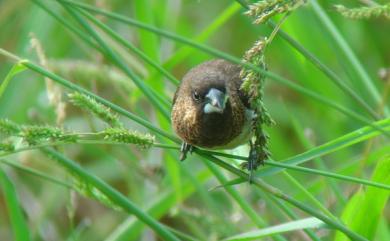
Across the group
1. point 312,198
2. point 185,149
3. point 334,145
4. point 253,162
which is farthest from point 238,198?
point 185,149

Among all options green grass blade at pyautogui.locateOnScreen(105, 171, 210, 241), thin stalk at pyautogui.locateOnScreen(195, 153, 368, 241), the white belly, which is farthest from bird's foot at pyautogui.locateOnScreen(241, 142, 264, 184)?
green grass blade at pyautogui.locateOnScreen(105, 171, 210, 241)

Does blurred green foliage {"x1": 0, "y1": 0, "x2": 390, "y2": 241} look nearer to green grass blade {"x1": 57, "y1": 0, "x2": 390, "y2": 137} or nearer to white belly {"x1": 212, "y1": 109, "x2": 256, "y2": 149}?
white belly {"x1": 212, "y1": 109, "x2": 256, "y2": 149}

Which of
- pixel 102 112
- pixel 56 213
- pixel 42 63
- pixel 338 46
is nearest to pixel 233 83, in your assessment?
pixel 338 46

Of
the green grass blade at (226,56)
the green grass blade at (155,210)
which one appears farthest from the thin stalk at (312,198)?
the green grass blade at (155,210)

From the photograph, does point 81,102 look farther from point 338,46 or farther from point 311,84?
point 311,84

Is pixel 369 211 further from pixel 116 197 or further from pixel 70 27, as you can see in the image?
pixel 70 27

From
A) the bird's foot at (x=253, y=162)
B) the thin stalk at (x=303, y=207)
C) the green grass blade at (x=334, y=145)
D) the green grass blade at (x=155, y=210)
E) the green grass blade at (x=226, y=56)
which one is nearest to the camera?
the green grass blade at (x=226, y=56)

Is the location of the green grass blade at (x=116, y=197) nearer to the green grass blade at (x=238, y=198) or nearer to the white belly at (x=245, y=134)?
the green grass blade at (x=238, y=198)

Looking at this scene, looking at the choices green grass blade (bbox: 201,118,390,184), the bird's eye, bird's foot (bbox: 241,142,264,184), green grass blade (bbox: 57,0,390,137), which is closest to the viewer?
green grass blade (bbox: 57,0,390,137)
